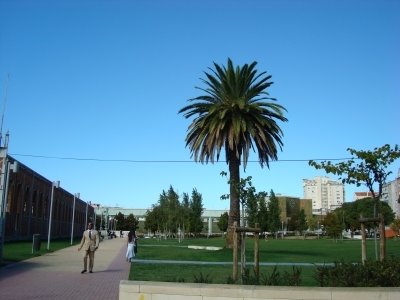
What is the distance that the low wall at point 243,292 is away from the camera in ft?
30.0

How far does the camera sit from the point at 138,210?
547ft

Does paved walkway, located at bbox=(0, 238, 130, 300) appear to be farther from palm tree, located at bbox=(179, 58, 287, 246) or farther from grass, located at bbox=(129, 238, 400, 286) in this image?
palm tree, located at bbox=(179, 58, 287, 246)

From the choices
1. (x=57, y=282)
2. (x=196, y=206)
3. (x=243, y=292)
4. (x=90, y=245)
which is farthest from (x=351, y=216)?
(x=243, y=292)

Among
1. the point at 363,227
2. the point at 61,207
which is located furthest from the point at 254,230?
the point at 61,207

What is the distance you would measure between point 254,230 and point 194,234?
107057mm

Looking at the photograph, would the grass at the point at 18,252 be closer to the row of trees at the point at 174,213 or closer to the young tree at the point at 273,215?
the row of trees at the point at 174,213

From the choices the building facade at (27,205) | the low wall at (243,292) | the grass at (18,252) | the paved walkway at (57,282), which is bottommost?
the paved walkway at (57,282)

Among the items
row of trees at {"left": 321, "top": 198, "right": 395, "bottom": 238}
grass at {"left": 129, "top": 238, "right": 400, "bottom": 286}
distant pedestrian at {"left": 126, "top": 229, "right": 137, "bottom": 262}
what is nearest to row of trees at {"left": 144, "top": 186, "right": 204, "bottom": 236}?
row of trees at {"left": 321, "top": 198, "right": 395, "bottom": 238}

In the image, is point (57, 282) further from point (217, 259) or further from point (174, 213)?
point (174, 213)

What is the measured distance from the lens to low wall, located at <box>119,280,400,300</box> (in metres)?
9.16

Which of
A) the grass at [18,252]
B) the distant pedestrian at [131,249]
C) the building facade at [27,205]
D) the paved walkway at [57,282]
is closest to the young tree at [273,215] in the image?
the building facade at [27,205]

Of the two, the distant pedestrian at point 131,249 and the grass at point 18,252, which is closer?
the grass at point 18,252

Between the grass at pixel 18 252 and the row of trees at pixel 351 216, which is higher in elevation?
the row of trees at pixel 351 216

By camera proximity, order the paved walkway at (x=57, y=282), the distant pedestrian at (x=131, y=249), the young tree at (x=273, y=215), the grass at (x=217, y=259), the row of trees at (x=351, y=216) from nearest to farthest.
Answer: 1. the paved walkway at (x=57, y=282)
2. the grass at (x=217, y=259)
3. the distant pedestrian at (x=131, y=249)
4. the row of trees at (x=351, y=216)
5. the young tree at (x=273, y=215)
